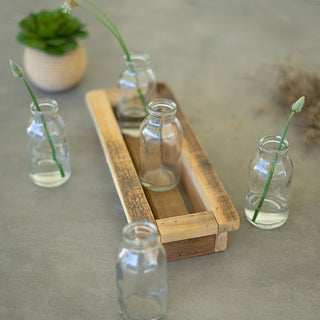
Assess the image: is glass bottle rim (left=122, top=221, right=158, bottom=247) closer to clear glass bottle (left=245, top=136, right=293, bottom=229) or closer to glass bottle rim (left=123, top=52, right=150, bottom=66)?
clear glass bottle (left=245, top=136, right=293, bottom=229)

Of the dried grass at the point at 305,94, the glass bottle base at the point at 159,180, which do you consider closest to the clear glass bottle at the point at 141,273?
the glass bottle base at the point at 159,180

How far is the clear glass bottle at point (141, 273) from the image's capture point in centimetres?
106

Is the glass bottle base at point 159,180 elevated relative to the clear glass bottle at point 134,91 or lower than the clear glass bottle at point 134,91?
lower

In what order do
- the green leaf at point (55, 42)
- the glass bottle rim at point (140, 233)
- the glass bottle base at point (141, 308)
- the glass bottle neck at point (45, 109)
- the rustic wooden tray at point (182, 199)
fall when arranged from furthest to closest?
the green leaf at point (55, 42), the glass bottle neck at point (45, 109), the rustic wooden tray at point (182, 199), the glass bottle base at point (141, 308), the glass bottle rim at point (140, 233)

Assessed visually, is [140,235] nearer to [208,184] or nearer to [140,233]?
[140,233]

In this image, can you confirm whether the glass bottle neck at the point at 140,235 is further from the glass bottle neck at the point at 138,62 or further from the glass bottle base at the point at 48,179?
the glass bottle neck at the point at 138,62

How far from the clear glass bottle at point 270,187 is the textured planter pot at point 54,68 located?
0.93 m

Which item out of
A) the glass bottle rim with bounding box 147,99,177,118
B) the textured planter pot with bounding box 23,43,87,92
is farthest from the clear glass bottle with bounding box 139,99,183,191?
the textured planter pot with bounding box 23,43,87,92

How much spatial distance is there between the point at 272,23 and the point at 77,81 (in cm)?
121

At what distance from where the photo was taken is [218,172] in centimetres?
164

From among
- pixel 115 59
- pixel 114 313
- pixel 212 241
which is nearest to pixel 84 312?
pixel 114 313

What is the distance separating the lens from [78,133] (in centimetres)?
183

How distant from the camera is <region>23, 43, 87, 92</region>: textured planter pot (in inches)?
76.6

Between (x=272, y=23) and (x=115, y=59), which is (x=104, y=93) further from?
(x=272, y=23)
